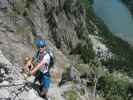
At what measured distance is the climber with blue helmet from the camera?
1830 centimetres

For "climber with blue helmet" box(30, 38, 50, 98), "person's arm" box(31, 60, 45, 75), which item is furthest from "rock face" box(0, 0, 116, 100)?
"person's arm" box(31, 60, 45, 75)

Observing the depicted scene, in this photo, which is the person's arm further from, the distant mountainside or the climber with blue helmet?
the distant mountainside

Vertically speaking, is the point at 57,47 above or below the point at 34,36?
above

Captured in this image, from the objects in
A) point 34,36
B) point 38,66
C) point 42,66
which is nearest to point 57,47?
point 34,36

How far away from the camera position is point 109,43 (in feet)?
476

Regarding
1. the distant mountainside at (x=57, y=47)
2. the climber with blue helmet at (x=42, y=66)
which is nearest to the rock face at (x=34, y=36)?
the distant mountainside at (x=57, y=47)

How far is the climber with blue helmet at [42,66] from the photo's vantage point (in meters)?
18.3

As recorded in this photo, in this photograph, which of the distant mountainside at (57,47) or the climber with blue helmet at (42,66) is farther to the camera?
the distant mountainside at (57,47)

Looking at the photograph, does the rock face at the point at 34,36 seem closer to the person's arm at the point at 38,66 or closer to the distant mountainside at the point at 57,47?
the distant mountainside at the point at 57,47

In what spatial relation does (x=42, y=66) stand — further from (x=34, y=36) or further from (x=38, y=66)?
(x=34, y=36)

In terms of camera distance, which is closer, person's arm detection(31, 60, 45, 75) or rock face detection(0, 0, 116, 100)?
person's arm detection(31, 60, 45, 75)

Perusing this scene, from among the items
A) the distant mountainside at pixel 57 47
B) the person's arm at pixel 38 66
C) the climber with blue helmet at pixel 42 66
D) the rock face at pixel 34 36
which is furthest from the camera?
the distant mountainside at pixel 57 47

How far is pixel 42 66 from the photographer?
18.5 metres

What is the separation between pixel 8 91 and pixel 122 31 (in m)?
170
